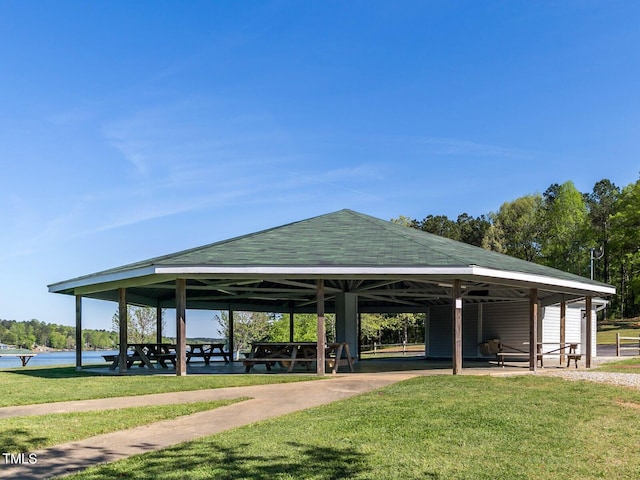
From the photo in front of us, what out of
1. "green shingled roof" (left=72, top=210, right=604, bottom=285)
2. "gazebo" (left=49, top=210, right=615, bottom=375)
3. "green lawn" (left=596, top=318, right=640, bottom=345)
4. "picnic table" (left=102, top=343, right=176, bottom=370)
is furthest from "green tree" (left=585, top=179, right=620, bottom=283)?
"picnic table" (left=102, top=343, right=176, bottom=370)

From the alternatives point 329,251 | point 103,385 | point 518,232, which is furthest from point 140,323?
point 518,232

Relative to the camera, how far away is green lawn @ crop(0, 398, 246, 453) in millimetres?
6699

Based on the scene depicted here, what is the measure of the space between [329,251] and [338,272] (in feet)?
4.53

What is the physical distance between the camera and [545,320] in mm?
23859

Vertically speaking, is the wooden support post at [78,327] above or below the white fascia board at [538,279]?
below

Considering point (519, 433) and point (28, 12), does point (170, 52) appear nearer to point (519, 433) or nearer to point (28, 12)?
point (28, 12)

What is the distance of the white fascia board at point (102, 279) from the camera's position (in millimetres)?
14167

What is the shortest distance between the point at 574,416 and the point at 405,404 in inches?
91.2

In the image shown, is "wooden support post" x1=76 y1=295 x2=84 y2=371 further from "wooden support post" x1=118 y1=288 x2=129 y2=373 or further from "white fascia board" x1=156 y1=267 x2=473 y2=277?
"white fascia board" x1=156 y1=267 x2=473 y2=277

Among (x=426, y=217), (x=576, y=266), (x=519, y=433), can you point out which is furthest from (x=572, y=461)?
(x=426, y=217)

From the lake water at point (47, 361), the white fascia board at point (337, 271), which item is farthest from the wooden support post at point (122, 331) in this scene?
the lake water at point (47, 361)

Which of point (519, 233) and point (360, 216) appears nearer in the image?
point (360, 216)

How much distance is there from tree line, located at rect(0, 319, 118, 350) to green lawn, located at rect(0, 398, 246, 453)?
445 feet

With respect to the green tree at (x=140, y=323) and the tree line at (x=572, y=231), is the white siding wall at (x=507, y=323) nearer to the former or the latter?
the tree line at (x=572, y=231)
